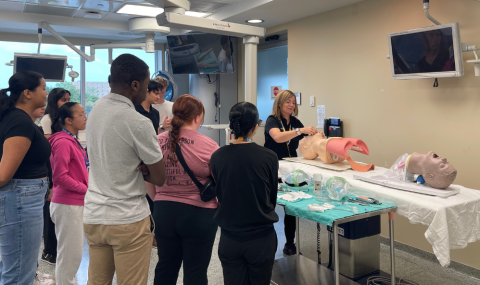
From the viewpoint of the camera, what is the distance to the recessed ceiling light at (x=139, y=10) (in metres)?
4.56

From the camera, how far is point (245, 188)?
1.68 m

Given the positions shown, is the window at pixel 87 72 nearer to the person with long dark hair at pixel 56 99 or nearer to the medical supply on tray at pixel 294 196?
the person with long dark hair at pixel 56 99

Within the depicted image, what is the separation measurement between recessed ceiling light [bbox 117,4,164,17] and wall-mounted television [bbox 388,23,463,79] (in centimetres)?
295

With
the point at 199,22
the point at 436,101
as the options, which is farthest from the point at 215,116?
the point at 436,101

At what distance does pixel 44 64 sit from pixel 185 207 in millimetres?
4397

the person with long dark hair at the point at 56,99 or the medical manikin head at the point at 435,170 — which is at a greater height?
the person with long dark hair at the point at 56,99

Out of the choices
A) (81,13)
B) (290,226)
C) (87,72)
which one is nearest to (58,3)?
(81,13)

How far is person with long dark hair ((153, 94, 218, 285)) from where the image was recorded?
1851 mm

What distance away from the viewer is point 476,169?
2.92 m

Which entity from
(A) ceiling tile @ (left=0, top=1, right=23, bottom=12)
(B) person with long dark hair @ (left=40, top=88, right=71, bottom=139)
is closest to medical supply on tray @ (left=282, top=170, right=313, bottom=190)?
(B) person with long dark hair @ (left=40, top=88, right=71, bottom=139)

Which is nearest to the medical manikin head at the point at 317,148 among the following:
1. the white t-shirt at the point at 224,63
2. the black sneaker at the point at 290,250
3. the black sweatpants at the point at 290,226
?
the black sweatpants at the point at 290,226

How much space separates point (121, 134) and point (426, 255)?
2978mm

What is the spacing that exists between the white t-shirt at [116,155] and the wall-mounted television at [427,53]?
2.42 metres

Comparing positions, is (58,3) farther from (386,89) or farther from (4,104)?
(386,89)
